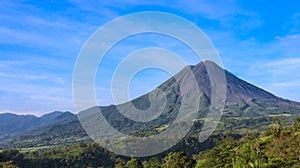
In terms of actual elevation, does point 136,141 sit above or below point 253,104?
below

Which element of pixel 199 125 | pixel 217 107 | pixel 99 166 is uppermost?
pixel 217 107

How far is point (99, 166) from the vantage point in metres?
75.9

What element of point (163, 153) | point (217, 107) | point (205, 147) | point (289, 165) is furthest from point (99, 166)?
point (217, 107)

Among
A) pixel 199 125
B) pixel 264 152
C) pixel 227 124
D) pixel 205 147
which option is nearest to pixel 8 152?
pixel 205 147

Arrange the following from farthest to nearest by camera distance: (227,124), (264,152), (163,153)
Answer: (227,124) < (163,153) < (264,152)

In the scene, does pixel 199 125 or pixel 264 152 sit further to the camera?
pixel 199 125

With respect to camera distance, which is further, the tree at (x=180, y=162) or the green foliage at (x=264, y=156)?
the tree at (x=180, y=162)

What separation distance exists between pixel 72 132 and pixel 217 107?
247ft

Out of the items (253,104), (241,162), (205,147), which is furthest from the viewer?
(253,104)

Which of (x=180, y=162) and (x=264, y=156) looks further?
(x=180, y=162)

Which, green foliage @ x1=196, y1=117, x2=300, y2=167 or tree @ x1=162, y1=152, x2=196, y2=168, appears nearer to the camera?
green foliage @ x1=196, y1=117, x2=300, y2=167

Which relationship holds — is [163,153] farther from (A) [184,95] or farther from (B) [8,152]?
(A) [184,95]

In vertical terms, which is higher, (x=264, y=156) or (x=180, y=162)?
(x=264, y=156)

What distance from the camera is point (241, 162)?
119 feet
